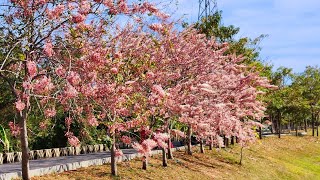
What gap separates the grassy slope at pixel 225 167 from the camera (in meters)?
19.9

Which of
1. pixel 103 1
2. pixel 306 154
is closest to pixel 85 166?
pixel 103 1

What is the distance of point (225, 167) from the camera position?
28.4m

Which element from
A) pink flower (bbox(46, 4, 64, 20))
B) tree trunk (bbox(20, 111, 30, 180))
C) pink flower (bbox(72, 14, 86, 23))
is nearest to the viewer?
pink flower (bbox(46, 4, 64, 20))

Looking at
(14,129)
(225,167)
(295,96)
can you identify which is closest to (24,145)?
(14,129)

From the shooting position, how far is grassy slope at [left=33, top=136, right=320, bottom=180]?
1987 cm

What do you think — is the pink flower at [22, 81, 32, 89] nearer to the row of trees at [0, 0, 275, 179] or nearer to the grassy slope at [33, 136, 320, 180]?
the row of trees at [0, 0, 275, 179]

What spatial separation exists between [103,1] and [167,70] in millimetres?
9965

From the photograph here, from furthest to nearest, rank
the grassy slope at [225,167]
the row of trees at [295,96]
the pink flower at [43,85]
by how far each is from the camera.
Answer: the row of trees at [295,96], the grassy slope at [225,167], the pink flower at [43,85]

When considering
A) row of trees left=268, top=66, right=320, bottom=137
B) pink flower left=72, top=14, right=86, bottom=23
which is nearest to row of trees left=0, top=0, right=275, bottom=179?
pink flower left=72, top=14, right=86, bottom=23

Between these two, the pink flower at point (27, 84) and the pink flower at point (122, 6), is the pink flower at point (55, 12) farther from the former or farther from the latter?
the pink flower at point (27, 84)

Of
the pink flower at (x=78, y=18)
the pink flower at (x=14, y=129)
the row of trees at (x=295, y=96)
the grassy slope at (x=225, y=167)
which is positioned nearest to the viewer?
the pink flower at (x=78, y=18)

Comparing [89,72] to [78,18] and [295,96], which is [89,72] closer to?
[78,18]

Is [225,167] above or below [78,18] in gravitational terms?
below

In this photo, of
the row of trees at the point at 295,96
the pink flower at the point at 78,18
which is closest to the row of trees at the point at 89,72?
the pink flower at the point at 78,18
